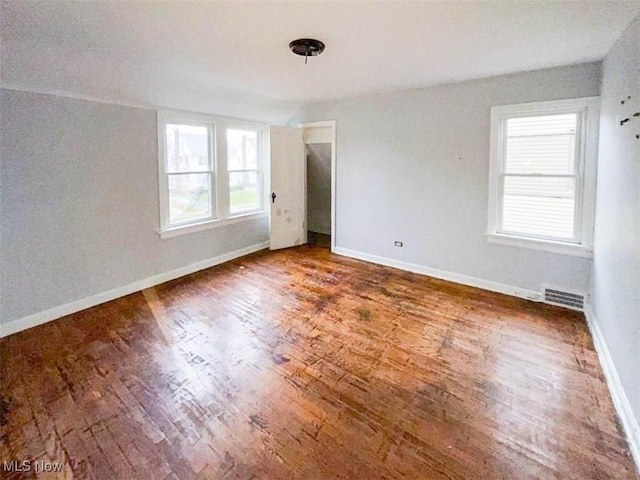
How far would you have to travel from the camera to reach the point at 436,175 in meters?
4.25

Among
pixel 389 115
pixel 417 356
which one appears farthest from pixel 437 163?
→ pixel 417 356

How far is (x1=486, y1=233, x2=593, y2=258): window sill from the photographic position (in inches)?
132

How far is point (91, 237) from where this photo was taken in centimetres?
354

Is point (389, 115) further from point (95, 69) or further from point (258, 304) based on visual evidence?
point (95, 69)

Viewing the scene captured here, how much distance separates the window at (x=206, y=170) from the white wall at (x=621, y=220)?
4225mm

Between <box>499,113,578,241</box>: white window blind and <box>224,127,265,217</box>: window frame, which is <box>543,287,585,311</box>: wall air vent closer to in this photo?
<box>499,113,578,241</box>: white window blind

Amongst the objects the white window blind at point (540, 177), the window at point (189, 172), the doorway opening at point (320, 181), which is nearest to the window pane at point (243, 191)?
the window at point (189, 172)

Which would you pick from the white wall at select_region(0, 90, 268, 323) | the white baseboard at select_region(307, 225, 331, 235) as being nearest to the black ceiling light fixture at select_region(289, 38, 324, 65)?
the white wall at select_region(0, 90, 268, 323)

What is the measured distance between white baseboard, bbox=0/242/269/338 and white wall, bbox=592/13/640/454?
436 centimetres

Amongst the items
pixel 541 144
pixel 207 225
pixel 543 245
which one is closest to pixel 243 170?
pixel 207 225

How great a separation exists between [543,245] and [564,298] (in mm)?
570

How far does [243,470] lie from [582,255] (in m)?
3.50

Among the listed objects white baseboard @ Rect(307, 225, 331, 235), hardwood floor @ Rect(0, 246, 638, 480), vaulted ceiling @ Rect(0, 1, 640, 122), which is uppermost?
vaulted ceiling @ Rect(0, 1, 640, 122)

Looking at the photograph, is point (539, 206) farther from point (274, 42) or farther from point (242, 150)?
point (242, 150)
